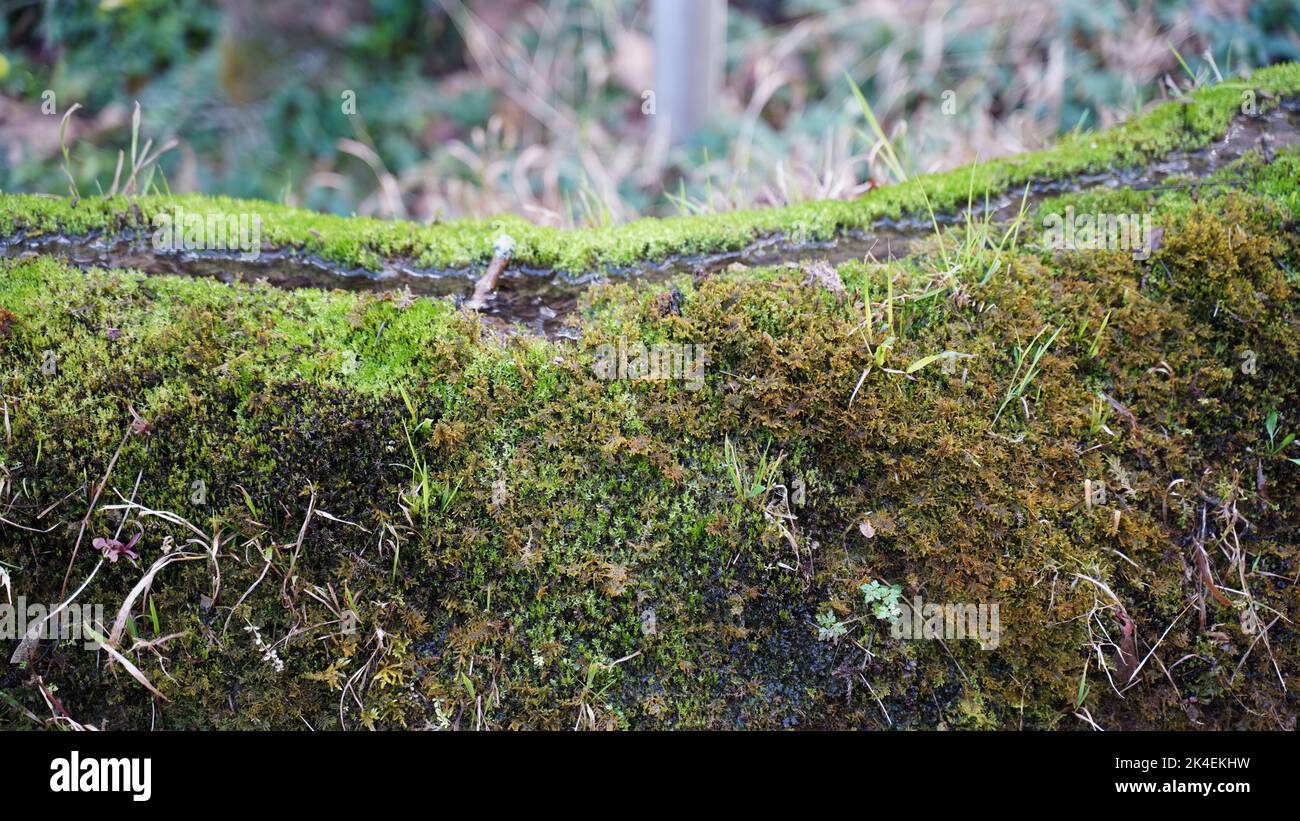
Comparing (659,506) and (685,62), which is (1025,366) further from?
(685,62)

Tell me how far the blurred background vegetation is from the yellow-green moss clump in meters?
2.96

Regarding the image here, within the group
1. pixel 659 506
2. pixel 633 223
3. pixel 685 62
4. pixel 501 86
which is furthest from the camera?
pixel 501 86

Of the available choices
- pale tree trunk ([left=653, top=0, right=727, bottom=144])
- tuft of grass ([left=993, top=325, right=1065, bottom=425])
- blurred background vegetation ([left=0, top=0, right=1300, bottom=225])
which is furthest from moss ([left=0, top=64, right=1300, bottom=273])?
pale tree trunk ([left=653, top=0, right=727, bottom=144])

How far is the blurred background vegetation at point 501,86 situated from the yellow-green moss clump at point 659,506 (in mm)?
2961

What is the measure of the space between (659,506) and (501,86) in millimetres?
5985

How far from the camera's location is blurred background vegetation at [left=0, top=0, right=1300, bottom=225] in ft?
19.2

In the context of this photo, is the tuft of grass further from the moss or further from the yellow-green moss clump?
the moss

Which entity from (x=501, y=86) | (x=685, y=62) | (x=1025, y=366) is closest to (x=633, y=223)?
(x=1025, y=366)

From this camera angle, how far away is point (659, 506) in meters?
2.40

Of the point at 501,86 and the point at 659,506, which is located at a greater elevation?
the point at 501,86

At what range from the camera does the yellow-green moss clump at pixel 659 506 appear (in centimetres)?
231

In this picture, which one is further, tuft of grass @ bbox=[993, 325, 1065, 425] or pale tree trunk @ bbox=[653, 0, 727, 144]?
pale tree trunk @ bbox=[653, 0, 727, 144]

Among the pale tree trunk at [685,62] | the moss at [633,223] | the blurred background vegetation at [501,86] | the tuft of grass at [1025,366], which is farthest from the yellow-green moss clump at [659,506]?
the pale tree trunk at [685,62]

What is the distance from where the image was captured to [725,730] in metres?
2.34
